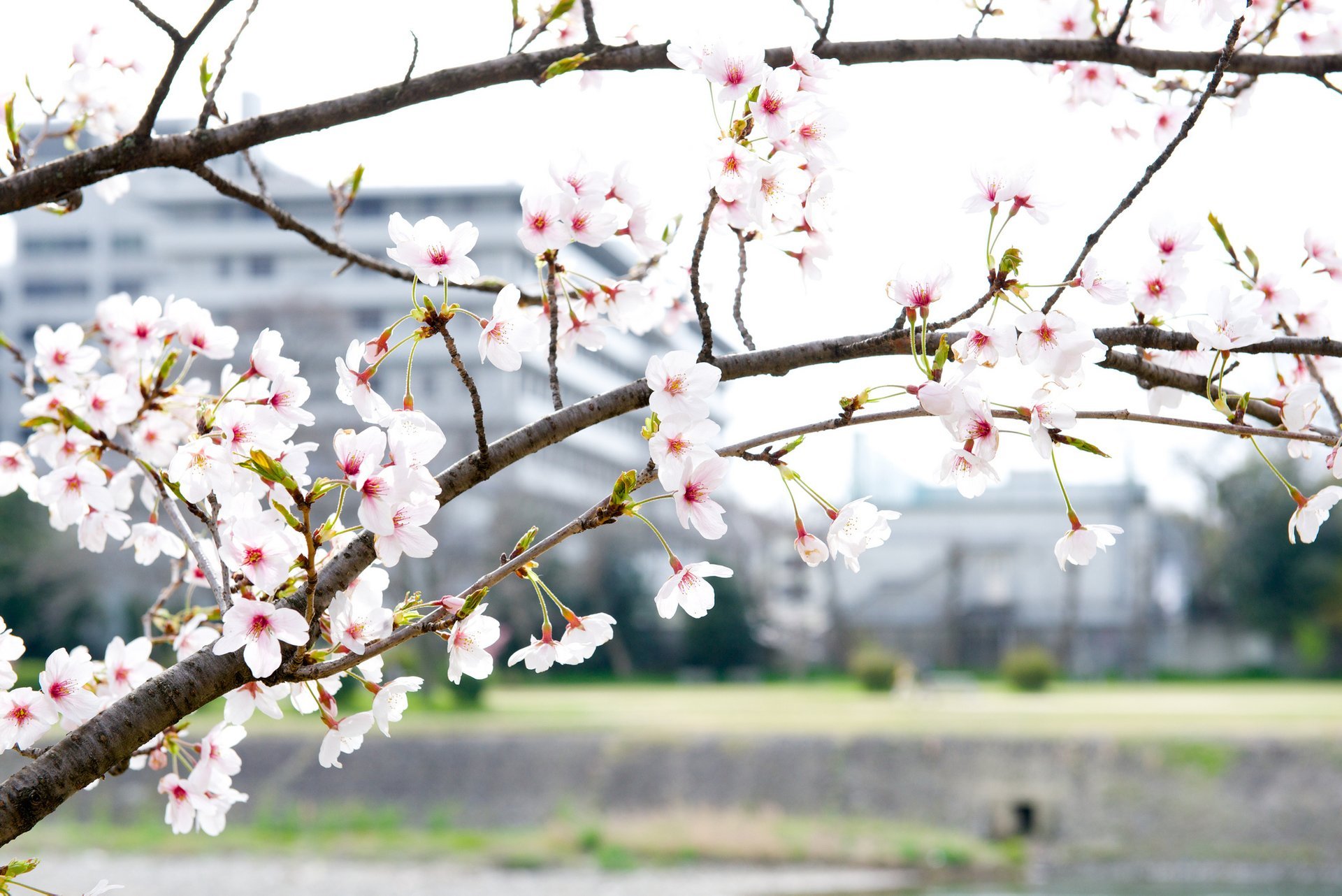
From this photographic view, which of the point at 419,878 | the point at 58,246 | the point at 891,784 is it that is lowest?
the point at 419,878

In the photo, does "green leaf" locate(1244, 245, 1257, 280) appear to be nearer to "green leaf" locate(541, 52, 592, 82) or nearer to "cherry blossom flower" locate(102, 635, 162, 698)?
"green leaf" locate(541, 52, 592, 82)

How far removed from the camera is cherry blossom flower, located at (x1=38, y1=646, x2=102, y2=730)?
4.10ft

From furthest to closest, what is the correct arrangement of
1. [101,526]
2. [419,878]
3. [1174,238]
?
1. [419,878]
2. [101,526]
3. [1174,238]

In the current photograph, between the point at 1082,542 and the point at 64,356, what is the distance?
133 cm

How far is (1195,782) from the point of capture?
12656 millimetres

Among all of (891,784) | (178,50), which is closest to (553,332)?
(178,50)

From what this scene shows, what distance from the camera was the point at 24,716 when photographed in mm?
1268

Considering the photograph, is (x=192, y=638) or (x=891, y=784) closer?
(x=192, y=638)

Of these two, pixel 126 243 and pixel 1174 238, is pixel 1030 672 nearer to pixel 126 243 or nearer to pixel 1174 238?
pixel 1174 238

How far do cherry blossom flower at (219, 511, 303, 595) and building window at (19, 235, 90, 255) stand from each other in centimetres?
3893

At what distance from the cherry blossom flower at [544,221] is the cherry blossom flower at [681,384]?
17cm

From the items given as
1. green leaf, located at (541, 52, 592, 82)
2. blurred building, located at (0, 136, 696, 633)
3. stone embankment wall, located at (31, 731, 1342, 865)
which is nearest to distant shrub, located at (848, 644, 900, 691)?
blurred building, located at (0, 136, 696, 633)

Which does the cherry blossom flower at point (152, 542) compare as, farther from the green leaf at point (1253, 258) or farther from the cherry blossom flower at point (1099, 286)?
the green leaf at point (1253, 258)

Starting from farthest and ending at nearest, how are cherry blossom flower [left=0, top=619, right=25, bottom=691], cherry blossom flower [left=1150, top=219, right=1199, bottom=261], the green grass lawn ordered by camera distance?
the green grass lawn < cherry blossom flower [left=1150, top=219, right=1199, bottom=261] < cherry blossom flower [left=0, top=619, right=25, bottom=691]
